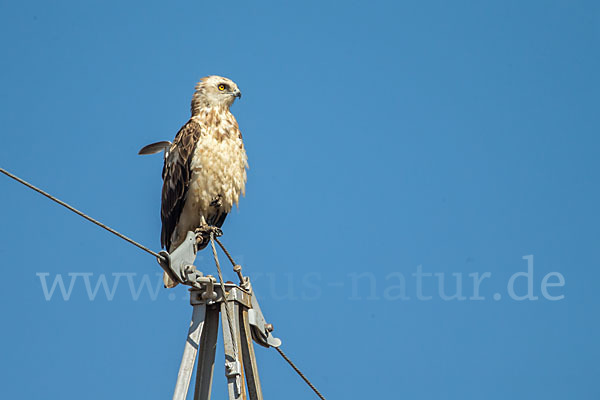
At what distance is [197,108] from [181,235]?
1.22 m

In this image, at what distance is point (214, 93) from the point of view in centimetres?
769

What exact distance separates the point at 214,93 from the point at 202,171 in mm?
922

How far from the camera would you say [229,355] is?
5.38 metres

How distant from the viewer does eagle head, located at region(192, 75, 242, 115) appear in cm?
766

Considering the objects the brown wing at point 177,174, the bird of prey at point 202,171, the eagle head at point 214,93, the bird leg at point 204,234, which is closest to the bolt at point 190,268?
the bird leg at point 204,234

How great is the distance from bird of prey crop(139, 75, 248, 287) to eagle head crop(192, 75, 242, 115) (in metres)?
0.01

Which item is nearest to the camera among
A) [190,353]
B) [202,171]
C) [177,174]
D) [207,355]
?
[190,353]

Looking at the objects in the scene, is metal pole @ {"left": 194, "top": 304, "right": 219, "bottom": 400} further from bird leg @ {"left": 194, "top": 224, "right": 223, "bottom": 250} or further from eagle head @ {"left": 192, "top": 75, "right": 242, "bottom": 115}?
eagle head @ {"left": 192, "top": 75, "right": 242, "bottom": 115}

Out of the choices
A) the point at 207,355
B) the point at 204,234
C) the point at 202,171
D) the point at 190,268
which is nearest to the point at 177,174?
the point at 202,171

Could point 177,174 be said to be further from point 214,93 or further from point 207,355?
point 207,355

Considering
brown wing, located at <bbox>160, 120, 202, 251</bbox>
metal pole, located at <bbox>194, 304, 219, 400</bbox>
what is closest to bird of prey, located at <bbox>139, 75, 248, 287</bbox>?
brown wing, located at <bbox>160, 120, 202, 251</bbox>

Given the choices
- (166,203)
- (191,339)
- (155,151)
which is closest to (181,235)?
A: (166,203)

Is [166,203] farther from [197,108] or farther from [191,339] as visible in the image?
[191,339]

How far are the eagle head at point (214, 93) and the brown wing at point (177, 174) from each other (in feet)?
0.78
